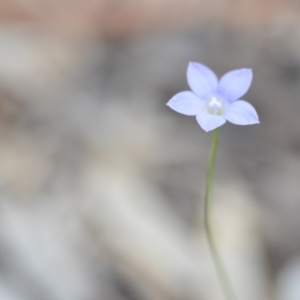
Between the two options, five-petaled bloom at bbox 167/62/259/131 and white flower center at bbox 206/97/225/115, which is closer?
five-petaled bloom at bbox 167/62/259/131

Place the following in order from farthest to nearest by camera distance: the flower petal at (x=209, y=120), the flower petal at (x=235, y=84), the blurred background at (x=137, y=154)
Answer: the blurred background at (x=137, y=154)
the flower petal at (x=235, y=84)
the flower petal at (x=209, y=120)

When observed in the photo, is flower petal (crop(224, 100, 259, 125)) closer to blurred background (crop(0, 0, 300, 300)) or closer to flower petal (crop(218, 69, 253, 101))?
flower petal (crop(218, 69, 253, 101))

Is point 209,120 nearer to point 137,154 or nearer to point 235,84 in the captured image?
point 235,84

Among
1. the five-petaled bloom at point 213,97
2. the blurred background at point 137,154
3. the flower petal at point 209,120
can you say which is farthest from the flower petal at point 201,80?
the blurred background at point 137,154

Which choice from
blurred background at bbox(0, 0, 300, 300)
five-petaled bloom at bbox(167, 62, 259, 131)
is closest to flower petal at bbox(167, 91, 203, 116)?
five-petaled bloom at bbox(167, 62, 259, 131)

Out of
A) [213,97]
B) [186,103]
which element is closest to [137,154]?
[213,97]

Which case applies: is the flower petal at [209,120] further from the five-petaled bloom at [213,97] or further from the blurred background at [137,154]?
the blurred background at [137,154]
